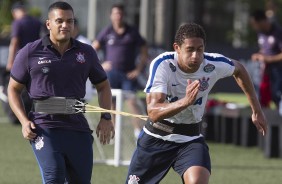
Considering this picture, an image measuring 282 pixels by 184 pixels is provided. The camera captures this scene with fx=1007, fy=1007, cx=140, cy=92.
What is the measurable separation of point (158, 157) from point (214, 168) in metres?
5.23

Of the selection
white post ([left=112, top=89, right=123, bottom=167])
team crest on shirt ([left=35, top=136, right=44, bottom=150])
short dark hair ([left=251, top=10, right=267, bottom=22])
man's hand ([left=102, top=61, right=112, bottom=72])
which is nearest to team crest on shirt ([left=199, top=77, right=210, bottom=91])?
team crest on shirt ([left=35, top=136, right=44, bottom=150])

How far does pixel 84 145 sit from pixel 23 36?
9085mm

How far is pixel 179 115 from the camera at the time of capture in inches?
331

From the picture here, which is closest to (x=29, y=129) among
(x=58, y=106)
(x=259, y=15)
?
(x=58, y=106)

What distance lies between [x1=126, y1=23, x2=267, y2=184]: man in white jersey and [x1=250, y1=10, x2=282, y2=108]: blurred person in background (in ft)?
28.7

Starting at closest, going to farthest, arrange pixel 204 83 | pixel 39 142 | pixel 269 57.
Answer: pixel 39 142
pixel 204 83
pixel 269 57

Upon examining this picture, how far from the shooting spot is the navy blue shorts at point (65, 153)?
822 centimetres

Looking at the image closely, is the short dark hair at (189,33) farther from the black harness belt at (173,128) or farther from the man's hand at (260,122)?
the man's hand at (260,122)

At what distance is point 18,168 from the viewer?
513 inches

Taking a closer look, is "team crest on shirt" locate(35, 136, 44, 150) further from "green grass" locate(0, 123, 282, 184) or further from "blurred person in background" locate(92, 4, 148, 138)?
"blurred person in background" locate(92, 4, 148, 138)

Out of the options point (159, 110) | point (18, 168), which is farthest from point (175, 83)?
point (18, 168)

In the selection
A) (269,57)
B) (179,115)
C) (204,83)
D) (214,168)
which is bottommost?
(214,168)

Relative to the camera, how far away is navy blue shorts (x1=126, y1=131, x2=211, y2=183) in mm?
8414

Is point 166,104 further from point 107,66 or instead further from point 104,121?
point 107,66
